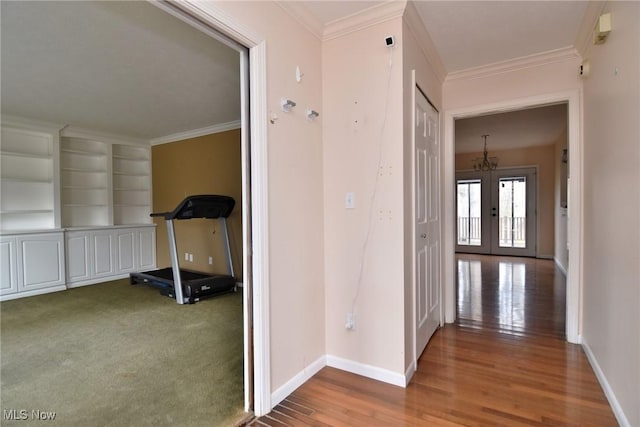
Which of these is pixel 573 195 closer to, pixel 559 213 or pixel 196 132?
pixel 559 213

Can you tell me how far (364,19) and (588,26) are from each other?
1.62 meters

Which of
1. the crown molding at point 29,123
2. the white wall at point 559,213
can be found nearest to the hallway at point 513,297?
the white wall at point 559,213

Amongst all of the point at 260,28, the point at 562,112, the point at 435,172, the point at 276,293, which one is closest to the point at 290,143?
the point at 260,28

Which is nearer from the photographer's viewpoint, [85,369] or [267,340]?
[267,340]

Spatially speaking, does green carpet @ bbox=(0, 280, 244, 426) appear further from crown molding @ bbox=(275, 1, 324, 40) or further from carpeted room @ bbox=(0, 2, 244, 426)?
crown molding @ bbox=(275, 1, 324, 40)

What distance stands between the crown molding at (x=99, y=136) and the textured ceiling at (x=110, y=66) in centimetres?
35

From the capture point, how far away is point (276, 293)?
6.34 ft

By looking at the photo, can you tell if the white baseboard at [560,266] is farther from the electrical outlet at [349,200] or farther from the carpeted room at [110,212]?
the carpeted room at [110,212]

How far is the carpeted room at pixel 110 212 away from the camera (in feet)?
6.82

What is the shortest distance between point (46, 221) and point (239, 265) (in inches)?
116

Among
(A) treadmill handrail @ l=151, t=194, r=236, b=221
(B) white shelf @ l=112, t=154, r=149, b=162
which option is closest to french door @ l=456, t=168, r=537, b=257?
(A) treadmill handrail @ l=151, t=194, r=236, b=221

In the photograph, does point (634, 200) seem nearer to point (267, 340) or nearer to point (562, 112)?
point (267, 340)

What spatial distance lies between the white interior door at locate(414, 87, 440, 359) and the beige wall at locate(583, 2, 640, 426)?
1.10m

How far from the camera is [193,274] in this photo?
5000 millimetres
